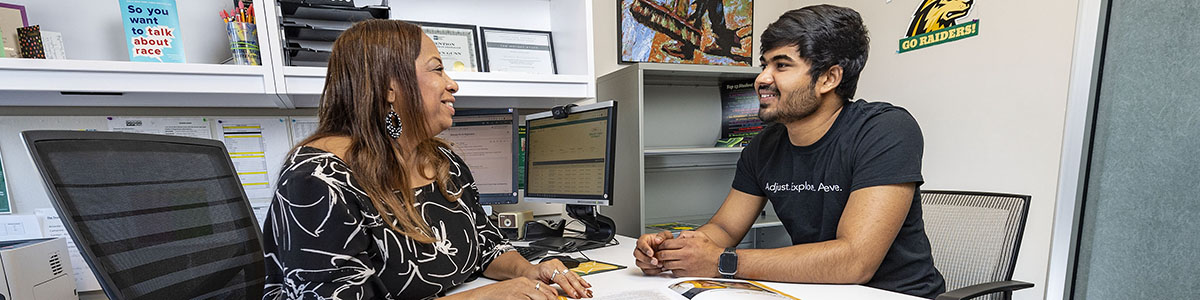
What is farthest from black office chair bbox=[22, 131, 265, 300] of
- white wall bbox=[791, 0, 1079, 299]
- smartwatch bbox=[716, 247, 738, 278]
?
white wall bbox=[791, 0, 1079, 299]

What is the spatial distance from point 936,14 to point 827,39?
1.08 metres

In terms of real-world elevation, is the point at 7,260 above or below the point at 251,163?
below

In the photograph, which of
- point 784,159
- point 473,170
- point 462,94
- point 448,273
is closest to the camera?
point 448,273

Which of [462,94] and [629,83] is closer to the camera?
[462,94]

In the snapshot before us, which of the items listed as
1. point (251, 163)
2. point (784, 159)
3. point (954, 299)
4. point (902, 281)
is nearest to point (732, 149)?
point (784, 159)

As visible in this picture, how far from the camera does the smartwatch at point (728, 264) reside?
0.99m

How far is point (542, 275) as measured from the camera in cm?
97

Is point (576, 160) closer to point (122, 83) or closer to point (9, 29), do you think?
point (122, 83)

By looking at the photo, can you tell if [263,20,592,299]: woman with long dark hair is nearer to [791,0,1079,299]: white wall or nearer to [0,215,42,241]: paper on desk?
[0,215,42,241]: paper on desk


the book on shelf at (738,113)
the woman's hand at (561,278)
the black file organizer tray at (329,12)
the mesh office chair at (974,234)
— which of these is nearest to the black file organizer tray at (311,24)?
the black file organizer tray at (329,12)

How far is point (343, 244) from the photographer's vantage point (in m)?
0.77

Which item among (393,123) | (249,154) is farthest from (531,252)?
(249,154)

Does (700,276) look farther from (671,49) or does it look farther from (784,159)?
(671,49)

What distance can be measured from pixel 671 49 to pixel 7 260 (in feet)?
6.86
